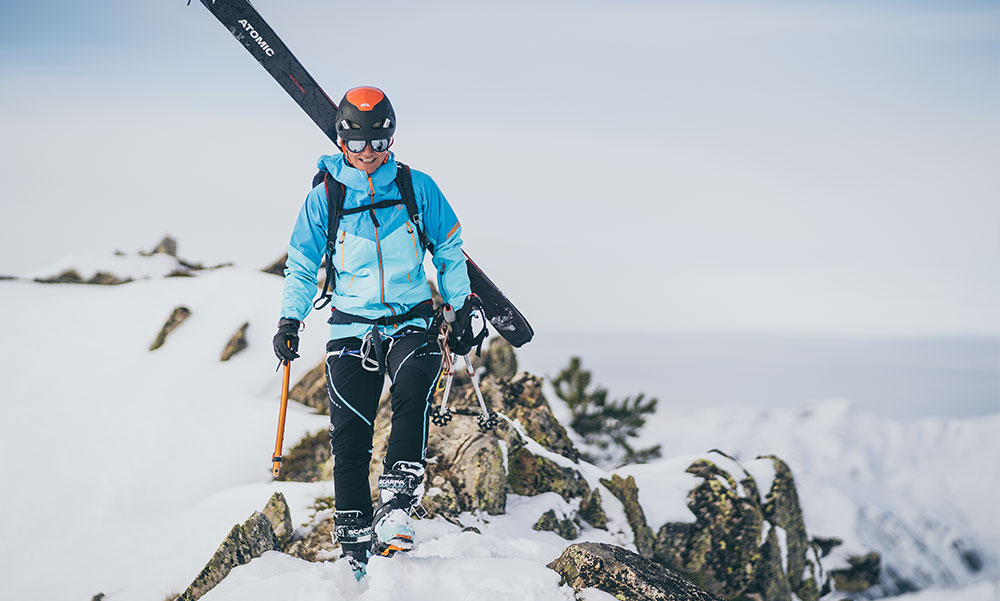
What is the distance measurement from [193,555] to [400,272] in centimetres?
538

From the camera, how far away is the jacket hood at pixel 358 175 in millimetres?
4719

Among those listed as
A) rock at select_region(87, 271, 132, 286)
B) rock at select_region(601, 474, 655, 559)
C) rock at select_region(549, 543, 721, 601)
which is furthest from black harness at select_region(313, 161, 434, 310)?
rock at select_region(87, 271, 132, 286)

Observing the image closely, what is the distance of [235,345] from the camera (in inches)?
573

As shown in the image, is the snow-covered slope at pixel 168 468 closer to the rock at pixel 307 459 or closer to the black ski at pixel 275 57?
the rock at pixel 307 459

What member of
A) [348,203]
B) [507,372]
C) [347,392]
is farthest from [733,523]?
[348,203]

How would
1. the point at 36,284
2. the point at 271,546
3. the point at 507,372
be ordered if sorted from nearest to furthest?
the point at 271,546, the point at 507,372, the point at 36,284

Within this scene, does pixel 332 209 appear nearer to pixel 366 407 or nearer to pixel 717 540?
pixel 366 407

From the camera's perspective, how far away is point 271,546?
19.8 feet

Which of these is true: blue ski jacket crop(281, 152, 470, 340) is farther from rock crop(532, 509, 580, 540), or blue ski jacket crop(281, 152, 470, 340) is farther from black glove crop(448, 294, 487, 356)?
rock crop(532, 509, 580, 540)

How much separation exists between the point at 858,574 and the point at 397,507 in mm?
18342

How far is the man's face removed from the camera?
15.5ft

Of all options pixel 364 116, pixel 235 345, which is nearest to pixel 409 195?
pixel 364 116

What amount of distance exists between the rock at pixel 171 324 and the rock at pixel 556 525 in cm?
1224

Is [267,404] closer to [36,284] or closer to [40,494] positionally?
[40,494]
